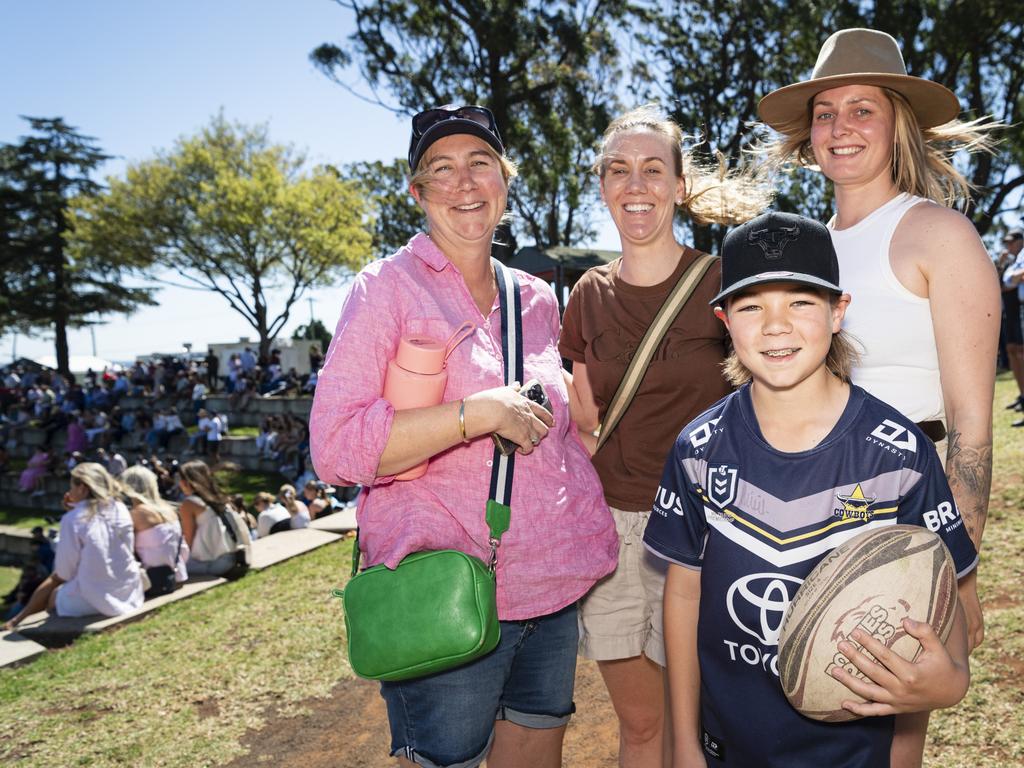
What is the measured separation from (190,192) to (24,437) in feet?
36.0

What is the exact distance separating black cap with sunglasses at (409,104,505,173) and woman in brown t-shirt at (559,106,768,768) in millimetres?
640

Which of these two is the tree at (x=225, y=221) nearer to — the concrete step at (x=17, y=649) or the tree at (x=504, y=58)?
the tree at (x=504, y=58)

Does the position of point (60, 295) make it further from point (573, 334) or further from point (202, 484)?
point (573, 334)

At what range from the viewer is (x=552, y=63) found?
21.7 metres

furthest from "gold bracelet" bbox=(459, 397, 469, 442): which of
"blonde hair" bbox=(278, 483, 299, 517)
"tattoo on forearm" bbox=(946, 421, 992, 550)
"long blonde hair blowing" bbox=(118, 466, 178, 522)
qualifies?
"blonde hair" bbox=(278, 483, 299, 517)

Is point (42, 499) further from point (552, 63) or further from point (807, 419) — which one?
point (807, 419)

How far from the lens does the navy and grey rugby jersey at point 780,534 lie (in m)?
1.76

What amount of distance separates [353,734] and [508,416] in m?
3.12

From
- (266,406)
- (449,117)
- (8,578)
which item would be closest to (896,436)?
(449,117)

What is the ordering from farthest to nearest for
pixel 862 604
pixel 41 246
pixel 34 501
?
pixel 41 246, pixel 34 501, pixel 862 604

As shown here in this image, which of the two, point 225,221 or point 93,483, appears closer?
point 93,483

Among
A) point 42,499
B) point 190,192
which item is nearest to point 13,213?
point 190,192

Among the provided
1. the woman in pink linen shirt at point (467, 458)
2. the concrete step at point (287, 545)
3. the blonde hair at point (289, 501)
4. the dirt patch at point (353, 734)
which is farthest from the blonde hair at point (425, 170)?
the blonde hair at point (289, 501)

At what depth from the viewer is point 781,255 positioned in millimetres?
1863
